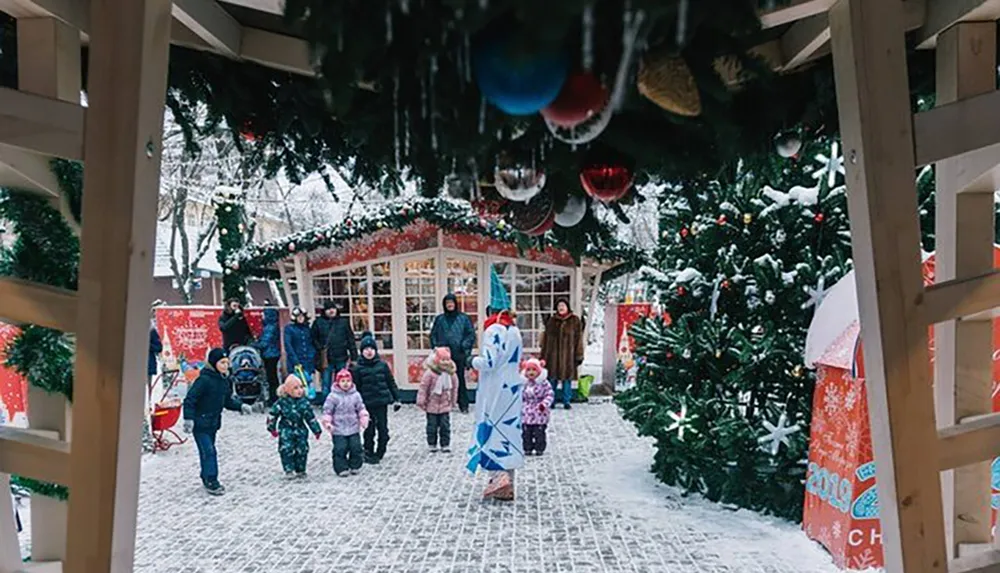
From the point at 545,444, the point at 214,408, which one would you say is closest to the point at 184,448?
the point at 214,408

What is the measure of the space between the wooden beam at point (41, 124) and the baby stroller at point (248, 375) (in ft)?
29.7

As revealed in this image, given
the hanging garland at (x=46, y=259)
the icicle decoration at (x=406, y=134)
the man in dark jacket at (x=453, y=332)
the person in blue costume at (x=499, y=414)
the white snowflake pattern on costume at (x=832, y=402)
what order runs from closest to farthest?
the icicle decoration at (x=406, y=134) < the hanging garland at (x=46, y=259) < the white snowflake pattern on costume at (x=832, y=402) < the person in blue costume at (x=499, y=414) < the man in dark jacket at (x=453, y=332)

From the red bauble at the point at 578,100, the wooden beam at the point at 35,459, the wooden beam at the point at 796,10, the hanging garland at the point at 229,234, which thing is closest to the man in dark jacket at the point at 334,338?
the hanging garland at the point at 229,234

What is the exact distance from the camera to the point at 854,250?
1.82 meters

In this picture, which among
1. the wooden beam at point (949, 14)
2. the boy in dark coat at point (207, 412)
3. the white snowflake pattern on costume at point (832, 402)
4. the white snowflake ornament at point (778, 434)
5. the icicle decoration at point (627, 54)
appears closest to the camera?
the icicle decoration at point (627, 54)

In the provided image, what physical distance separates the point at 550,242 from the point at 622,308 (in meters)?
8.92

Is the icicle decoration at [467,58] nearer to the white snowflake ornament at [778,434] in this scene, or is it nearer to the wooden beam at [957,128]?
the wooden beam at [957,128]

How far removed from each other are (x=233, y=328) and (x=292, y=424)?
446cm

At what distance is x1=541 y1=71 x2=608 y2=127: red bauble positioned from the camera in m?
1.28

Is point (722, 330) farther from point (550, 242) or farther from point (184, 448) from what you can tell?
point (184, 448)

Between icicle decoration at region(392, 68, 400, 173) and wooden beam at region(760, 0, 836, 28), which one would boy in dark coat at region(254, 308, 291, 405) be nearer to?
icicle decoration at region(392, 68, 400, 173)

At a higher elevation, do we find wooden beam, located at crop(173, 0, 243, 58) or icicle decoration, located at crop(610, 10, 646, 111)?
wooden beam, located at crop(173, 0, 243, 58)

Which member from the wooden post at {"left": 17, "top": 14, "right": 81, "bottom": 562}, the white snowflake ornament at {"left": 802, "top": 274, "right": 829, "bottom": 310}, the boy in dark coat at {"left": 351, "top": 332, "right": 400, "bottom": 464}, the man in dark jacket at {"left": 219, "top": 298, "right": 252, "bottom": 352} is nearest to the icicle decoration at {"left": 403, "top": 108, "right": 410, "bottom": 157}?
the wooden post at {"left": 17, "top": 14, "right": 81, "bottom": 562}

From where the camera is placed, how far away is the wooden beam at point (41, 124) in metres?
1.56
